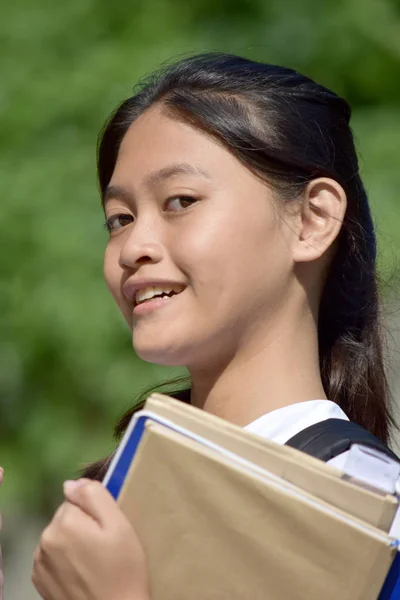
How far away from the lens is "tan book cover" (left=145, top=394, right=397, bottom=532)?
4.14 feet

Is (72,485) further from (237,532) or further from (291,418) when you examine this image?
(291,418)

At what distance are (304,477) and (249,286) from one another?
56cm

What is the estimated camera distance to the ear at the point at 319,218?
189 cm

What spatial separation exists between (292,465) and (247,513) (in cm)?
8

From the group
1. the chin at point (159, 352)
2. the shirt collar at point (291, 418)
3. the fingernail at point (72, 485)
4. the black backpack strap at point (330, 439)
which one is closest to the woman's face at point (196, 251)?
the chin at point (159, 352)

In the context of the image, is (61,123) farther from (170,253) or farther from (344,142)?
(170,253)

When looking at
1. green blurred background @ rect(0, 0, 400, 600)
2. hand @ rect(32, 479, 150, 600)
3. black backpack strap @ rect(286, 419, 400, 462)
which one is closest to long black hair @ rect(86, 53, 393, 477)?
black backpack strap @ rect(286, 419, 400, 462)

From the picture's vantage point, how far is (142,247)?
69.2 inches

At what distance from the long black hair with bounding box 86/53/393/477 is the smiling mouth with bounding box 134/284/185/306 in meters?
0.26

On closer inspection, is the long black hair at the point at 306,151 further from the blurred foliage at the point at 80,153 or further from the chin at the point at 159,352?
the blurred foliage at the point at 80,153

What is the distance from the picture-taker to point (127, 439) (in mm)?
1257

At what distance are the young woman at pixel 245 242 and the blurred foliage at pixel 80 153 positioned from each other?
5.34 feet

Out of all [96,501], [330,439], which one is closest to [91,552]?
[96,501]

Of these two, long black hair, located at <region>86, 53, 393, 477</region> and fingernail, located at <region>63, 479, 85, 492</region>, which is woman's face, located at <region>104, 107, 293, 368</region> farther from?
fingernail, located at <region>63, 479, 85, 492</region>
